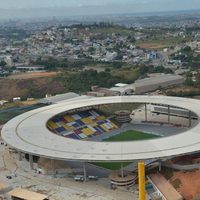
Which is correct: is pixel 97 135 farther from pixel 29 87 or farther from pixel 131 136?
pixel 29 87

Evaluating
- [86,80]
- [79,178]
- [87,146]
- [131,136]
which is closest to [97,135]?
[131,136]

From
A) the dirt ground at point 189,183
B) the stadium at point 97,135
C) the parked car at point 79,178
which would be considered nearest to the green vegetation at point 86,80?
the stadium at point 97,135

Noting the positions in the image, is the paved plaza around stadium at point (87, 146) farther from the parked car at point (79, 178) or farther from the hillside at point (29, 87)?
the hillside at point (29, 87)

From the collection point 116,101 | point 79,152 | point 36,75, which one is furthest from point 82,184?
point 36,75

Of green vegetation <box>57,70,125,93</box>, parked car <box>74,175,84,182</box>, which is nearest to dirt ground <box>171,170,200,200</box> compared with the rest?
parked car <box>74,175,84,182</box>

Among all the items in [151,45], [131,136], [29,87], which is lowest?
[29,87]

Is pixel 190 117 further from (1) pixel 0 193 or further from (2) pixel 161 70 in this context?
(2) pixel 161 70

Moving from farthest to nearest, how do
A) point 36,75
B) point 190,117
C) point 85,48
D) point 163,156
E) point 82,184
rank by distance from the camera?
1. point 85,48
2. point 36,75
3. point 190,117
4. point 82,184
5. point 163,156
